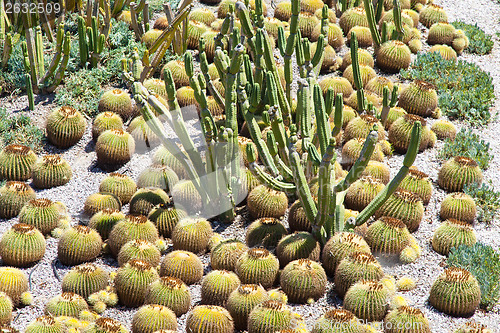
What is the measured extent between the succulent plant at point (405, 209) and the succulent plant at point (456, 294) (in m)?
1.03

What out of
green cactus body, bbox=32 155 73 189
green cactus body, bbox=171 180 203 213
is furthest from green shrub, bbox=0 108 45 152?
green cactus body, bbox=171 180 203 213

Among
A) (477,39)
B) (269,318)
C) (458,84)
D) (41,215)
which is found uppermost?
(477,39)

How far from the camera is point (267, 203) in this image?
7020 millimetres

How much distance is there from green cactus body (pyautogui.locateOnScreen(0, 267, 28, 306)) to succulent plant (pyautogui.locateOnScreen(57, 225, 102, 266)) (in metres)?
0.48

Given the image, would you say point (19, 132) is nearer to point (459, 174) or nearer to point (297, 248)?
point (297, 248)

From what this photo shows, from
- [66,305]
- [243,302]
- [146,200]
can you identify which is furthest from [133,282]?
[146,200]

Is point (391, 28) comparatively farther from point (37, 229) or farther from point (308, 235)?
point (37, 229)

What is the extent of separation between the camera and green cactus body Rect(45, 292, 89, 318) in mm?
5723

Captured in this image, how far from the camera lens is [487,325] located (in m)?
5.81

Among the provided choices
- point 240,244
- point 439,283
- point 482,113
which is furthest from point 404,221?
point 482,113

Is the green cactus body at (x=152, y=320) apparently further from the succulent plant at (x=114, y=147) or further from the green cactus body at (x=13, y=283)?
the succulent plant at (x=114, y=147)

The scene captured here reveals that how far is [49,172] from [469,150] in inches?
202

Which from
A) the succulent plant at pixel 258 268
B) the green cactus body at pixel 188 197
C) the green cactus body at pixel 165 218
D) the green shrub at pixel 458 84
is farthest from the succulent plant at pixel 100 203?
the green shrub at pixel 458 84

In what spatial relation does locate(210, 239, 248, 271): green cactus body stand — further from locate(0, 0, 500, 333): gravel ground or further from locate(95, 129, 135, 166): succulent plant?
locate(95, 129, 135, 166): succulent plant
